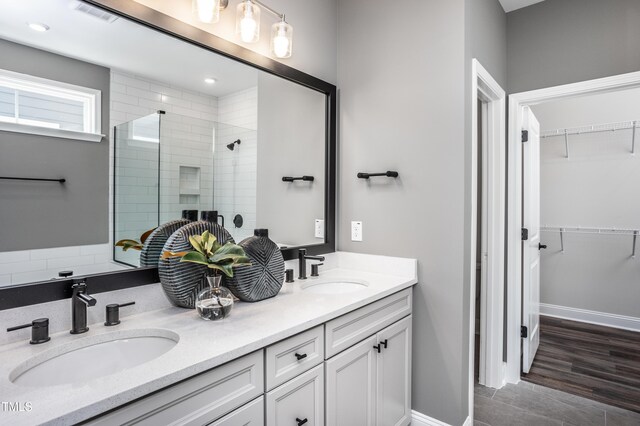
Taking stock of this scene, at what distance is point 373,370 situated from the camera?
65.3 inches

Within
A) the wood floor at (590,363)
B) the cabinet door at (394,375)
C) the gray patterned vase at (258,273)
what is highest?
the gray patterned vase at (258,273)

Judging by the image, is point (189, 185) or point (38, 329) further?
point (189, 185)

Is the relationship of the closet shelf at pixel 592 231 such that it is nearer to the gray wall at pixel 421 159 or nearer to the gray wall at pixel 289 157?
the gray wall at pixel 421 159

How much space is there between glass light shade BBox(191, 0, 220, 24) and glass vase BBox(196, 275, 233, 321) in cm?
105

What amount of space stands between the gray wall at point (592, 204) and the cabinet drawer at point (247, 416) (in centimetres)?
405

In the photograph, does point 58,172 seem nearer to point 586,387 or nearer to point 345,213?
point 345,213

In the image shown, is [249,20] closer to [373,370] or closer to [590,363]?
[373,370]

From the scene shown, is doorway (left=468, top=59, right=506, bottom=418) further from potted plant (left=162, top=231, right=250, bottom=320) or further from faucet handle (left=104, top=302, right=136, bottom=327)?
faucet handle (left=104, top=302, right=136, bottom=327)

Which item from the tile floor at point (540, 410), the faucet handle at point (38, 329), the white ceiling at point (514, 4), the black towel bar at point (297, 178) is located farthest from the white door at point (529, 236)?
the faucet handle at point (38, 329)

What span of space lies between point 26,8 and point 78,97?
0.92ft

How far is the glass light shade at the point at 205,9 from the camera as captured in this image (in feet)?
4.74

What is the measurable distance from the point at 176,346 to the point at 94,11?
1168 millimetres

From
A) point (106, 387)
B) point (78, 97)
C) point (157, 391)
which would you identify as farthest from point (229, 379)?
point (78, 97)

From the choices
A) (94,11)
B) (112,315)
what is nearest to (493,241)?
(112,315)
